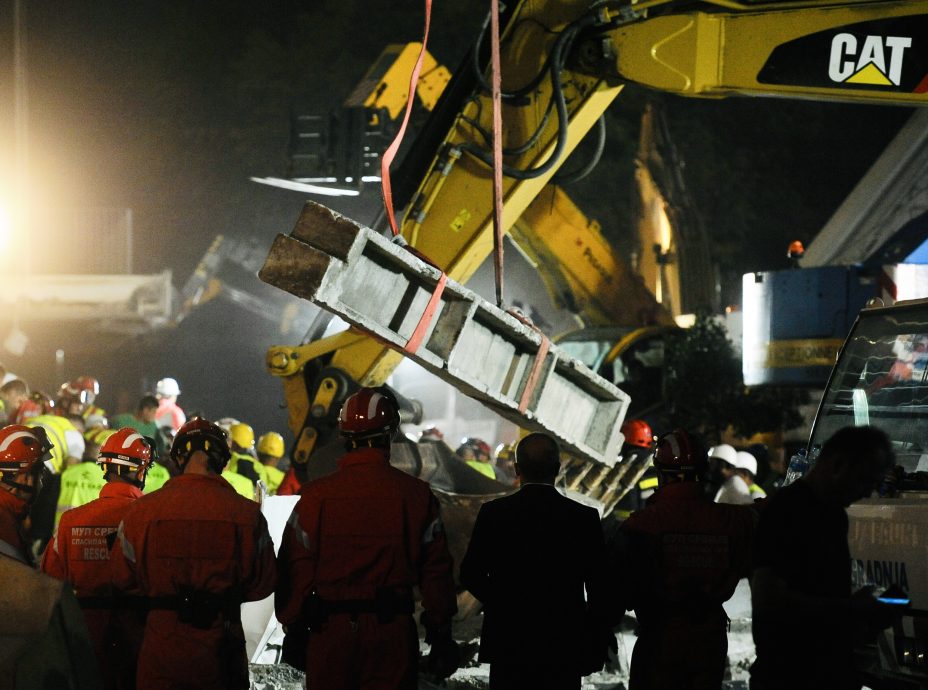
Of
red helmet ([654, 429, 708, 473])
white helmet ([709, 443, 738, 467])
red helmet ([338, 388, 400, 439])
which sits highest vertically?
red helmet ([338, 388, 400, 439])

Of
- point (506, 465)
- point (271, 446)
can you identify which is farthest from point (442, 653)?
point (506, 465)

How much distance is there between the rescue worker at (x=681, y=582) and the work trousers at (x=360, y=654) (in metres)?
0.99

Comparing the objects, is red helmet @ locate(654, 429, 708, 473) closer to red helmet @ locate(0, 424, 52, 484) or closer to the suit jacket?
the suit jacket

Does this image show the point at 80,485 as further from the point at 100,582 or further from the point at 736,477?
the point at 736,477

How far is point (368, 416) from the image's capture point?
17.9 feet

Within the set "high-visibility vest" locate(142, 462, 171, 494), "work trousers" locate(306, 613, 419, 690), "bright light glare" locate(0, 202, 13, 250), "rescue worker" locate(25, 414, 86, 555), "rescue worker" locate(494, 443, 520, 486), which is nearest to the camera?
"work trousers" locate(306, 613, 419, 690)

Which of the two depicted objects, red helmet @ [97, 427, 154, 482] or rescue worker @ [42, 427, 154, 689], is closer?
rescue worker @ [42, 427, 154, 689]

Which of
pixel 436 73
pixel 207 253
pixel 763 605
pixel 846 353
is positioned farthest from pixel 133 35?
pixel 763 605

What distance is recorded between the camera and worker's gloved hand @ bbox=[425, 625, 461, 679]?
211 inches

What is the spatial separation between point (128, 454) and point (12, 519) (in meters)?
0.66

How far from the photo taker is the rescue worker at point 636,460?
10.4 meters

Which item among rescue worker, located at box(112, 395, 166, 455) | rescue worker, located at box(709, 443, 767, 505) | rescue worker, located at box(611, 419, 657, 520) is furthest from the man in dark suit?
rescue worker, located at box(112, 395, 166, 455)

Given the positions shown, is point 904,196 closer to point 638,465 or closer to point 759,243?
point 759,243

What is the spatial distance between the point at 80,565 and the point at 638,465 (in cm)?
558
